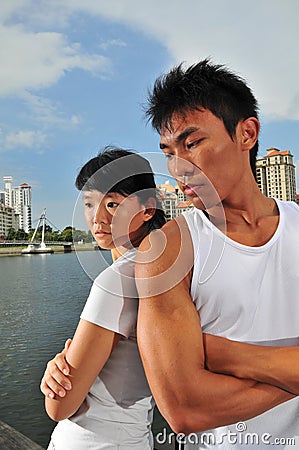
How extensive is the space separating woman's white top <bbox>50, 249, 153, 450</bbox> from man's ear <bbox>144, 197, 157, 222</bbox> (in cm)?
9

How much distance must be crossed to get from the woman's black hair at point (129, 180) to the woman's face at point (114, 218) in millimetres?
15

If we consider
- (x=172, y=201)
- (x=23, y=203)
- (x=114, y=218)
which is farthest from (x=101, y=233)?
(x=23, y=203)

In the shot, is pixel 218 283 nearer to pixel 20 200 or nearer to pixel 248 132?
pixel 248 132

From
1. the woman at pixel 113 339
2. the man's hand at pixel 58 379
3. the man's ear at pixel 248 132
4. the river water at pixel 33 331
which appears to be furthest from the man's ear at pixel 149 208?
the man's hand at pixel 58 379

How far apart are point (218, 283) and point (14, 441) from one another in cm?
113

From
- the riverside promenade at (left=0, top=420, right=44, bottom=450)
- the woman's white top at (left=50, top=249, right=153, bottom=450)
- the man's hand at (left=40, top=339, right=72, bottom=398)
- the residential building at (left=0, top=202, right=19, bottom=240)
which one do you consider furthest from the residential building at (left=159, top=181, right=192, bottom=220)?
the residential building at (left=0, top=202, right=19, bottom=240)

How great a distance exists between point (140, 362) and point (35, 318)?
1586 centimetres

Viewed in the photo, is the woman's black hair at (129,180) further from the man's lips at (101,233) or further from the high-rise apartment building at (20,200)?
the high-rise apartment building at (20,200)

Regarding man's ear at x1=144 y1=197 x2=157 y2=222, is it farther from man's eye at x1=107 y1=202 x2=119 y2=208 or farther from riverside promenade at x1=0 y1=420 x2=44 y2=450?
riverside promenade at x1=0 y1=420 x2=44 y2=450

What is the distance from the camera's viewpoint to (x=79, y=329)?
0.98 m

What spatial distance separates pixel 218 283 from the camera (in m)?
0.99

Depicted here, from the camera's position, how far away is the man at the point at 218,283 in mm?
930

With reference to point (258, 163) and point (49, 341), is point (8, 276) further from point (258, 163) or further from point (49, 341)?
point (258, 163)

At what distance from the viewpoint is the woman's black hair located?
1.08 m
